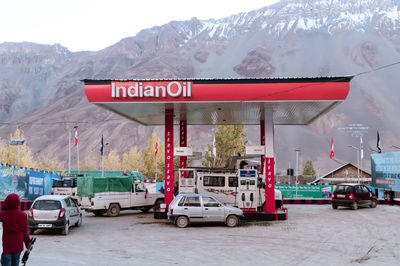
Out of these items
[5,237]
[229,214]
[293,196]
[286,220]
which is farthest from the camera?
[293,196]

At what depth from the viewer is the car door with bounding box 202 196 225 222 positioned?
1842cm

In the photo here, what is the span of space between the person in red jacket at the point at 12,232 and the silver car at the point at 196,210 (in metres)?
11.6

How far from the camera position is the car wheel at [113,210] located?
941 inches

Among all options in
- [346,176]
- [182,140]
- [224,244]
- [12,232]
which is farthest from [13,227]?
[346,176]

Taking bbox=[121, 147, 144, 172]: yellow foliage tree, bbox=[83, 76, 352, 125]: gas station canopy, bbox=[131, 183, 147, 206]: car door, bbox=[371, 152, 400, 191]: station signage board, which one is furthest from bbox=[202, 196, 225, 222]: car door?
bbox=[121, 147, 144, 172]: yellow foliage tree

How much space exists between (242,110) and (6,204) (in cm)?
1923

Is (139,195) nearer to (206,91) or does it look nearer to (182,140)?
(182,140)

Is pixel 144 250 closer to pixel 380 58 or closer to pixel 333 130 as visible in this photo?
pixel 333 130

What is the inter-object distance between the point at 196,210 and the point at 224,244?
455cm

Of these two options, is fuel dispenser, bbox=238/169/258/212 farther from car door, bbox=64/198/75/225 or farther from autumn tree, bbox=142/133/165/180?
autumn tree, bbox=142/133/165/180

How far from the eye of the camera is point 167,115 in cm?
2394

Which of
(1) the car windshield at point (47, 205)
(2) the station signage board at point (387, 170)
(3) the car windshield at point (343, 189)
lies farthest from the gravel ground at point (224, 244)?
(2) the station signage board at point (387, 170)

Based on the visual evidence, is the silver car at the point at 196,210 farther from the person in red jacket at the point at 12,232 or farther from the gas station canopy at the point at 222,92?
the person in red jacket at the point at 12,232

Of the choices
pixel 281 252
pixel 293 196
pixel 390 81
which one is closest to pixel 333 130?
pixel 390 81
